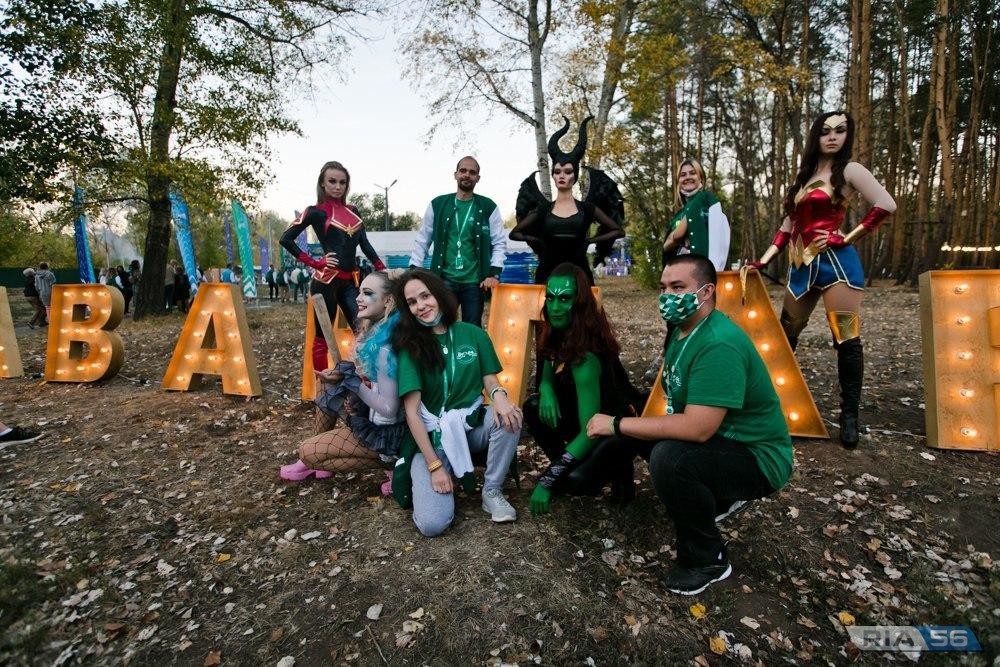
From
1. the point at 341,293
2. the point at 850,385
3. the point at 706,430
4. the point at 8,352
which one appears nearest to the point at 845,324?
the point at 850,385

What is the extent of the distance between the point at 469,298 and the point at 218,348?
342cm

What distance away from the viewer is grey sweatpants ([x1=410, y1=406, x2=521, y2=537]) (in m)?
3.05

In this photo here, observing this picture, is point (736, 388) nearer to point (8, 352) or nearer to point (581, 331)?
point (581, 331)

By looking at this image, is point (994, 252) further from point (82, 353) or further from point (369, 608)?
point (82, 353)

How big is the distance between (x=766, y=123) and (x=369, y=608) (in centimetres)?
2702

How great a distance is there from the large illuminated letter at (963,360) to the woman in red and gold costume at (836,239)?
0.57 meters

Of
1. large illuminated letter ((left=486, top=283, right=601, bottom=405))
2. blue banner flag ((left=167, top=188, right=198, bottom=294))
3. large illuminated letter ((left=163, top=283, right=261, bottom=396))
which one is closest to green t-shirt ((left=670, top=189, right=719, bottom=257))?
large illuminated letter ((left=486, top=283, right=601, bottom=405))

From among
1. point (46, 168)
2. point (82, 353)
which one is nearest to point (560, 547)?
point (82, 353)

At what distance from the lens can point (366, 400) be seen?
3320 millimetres

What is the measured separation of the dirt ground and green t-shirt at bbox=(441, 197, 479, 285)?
1792mm

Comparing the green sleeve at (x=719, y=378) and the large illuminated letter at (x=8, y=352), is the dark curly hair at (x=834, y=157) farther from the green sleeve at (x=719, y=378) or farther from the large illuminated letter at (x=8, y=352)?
the large illuminated letter at (x=8, y=352)

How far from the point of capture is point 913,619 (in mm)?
2373

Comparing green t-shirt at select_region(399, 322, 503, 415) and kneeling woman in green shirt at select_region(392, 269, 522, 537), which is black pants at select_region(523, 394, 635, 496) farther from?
green t-shirt at select_region(399, 322, 503, 415)

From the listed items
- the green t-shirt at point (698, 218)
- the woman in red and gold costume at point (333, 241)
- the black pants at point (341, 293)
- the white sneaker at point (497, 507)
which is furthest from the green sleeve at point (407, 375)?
the green t-shirt at point (698, 218)
